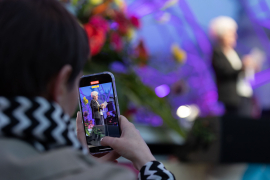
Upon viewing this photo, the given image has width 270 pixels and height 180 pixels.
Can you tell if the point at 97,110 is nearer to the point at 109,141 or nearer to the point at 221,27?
the point at 109,141

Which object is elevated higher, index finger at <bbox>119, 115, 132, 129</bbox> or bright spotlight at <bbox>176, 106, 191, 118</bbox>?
index finger at <bbox>119, 115, 132, 129</bbox>

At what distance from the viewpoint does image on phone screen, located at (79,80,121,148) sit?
2.15ft

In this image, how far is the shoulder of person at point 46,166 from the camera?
0.31 m

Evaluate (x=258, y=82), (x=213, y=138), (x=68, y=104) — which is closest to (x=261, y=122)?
(x=213, y=138)

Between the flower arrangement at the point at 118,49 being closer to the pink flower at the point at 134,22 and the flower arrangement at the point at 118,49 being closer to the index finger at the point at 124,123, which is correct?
the pink flower at the point at 134,22

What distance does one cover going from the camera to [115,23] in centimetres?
156

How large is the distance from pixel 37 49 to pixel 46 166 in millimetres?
147

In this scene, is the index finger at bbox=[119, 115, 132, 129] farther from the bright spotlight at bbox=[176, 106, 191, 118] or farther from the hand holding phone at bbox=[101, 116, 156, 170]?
the bright spotlight at bbox=[176, 106, 191, 118]

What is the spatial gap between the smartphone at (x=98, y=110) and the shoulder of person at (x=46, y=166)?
0.31 m

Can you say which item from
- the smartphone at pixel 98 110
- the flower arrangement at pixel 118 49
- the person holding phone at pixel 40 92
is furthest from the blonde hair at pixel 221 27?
the person holding phone at pixel 40 92

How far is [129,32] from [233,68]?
0.94m

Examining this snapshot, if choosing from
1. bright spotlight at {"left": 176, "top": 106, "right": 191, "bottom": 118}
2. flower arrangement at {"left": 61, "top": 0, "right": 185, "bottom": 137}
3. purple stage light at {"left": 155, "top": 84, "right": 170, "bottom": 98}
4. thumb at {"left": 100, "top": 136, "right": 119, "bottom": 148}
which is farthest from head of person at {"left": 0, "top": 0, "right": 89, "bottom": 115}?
bright spotlight at {"left": 176, "top": 106, "right": 191, "bottom": 118}

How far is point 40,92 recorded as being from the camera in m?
0.38

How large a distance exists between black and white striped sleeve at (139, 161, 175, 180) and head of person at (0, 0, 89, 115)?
0.72 feet
